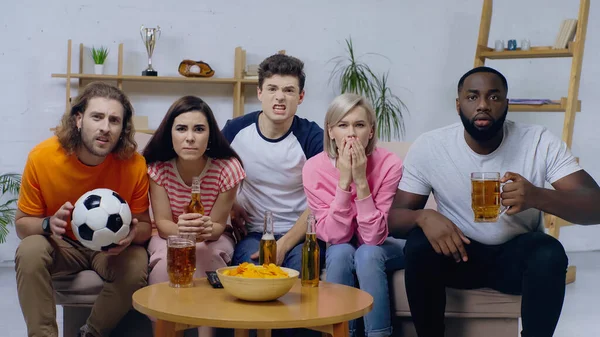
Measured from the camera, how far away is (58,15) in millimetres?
5227

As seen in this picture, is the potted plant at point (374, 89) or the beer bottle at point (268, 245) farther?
the potted plant at point (374, 89)

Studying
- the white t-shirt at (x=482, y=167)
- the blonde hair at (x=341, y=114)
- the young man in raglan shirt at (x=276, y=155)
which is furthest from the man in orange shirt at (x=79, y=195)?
the white t-shirt at (x=482, y=167)

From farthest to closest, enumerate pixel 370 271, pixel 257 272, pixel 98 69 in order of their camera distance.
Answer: pixel 98 69, pixel 370 271, pixel 257 272

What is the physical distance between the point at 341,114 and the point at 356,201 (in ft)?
1.15

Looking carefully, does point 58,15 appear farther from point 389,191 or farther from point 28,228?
point 389,191

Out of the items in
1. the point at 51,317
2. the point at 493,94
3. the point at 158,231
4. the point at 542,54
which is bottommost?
the point at 51,317

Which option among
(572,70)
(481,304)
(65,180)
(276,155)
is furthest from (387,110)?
(65,180)

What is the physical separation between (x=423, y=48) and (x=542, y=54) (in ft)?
3.83

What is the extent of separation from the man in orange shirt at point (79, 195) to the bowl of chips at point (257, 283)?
23.9 inches

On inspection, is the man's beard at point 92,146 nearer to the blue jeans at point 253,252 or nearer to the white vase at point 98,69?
the blue jeans at point 253,252

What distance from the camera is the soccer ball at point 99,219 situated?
88.4 inches

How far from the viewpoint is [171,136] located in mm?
2707

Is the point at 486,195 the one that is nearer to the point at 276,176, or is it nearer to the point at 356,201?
the point at 356,201

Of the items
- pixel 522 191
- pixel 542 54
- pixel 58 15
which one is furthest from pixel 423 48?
pixel 522 191
